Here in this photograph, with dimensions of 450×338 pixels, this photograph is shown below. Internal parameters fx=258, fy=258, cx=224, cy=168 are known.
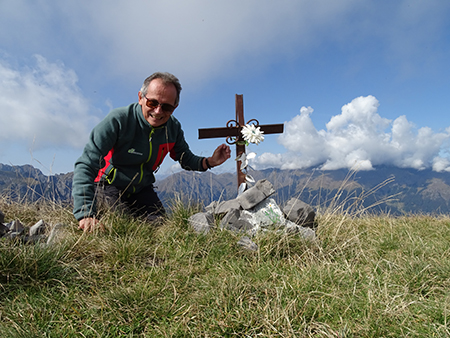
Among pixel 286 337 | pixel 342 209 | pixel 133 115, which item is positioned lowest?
pixel 286 337

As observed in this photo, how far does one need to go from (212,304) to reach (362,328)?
1246 mm

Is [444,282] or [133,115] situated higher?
[133,115]

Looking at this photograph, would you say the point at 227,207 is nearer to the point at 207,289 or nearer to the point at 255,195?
the point at 255,195

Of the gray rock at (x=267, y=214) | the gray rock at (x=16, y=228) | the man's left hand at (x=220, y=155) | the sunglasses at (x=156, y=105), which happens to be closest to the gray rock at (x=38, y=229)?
the gray rock at (x=16, y=228)

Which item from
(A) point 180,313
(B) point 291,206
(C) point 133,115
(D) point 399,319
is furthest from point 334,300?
(C) point 133,115

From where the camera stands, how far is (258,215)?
440cm

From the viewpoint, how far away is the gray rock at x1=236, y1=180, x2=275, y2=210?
4.48 m

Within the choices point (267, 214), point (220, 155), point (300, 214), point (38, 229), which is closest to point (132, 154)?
point (220, 155)

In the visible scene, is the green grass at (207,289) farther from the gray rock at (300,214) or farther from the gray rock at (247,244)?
the gray rock at (300,214)

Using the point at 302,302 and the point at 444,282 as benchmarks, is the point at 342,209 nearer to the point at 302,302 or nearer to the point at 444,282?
the point at 444,282

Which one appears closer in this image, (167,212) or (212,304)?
(212,304)

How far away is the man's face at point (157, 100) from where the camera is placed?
411 centimetres

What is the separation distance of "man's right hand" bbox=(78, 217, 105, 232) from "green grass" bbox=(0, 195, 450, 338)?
4.3 inches

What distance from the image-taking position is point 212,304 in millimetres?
2342
